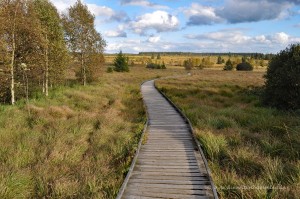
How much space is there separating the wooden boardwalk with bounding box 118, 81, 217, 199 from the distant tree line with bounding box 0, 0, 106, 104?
360 inches

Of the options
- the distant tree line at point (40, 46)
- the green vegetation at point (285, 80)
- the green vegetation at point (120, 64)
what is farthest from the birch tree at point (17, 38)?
the green vegetation at point (120, 64)

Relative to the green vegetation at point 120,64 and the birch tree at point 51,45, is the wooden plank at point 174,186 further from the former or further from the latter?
the green vegetation at point 120,64

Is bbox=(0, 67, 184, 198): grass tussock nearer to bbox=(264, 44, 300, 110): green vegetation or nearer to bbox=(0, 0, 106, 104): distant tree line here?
bbox=(0, 0, 106, 104): distant tree line

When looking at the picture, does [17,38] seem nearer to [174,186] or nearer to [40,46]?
[40,46]

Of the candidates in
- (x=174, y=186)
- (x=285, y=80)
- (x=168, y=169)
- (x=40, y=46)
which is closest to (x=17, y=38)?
(x=40, y=46)

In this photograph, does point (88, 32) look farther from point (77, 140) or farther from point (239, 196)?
point (239, 196)

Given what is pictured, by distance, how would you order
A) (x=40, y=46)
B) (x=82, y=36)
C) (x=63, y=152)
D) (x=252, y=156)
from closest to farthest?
(x=252, y=156), (x=63, y=152), (x=40, y=46), (x=82, y=36)

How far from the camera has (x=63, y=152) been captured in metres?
8.91

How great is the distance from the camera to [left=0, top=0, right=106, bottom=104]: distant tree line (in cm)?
1650

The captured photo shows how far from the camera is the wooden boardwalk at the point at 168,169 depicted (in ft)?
20.9

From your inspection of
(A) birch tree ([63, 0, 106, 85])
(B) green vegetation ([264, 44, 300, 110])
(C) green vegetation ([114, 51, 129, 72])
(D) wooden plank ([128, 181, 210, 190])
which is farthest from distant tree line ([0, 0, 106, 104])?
(C) green vegetation ([114, 51, 129, 72])

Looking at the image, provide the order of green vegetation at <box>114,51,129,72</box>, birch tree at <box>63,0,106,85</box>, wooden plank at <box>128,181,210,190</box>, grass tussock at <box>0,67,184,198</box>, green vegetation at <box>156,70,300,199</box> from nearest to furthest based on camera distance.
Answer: green vegetation at <box>156,70,300,199</box>, wooden plank at <box>128,181,210,190</box>, grass tussock at <box>0,67,184,198</box>, birch tree at <box>63,0,106,85</box>, green vegetation at <box>114,51,129,72</box>

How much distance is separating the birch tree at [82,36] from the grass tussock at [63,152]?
44.3 ft

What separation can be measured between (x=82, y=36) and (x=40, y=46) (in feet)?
30.4
